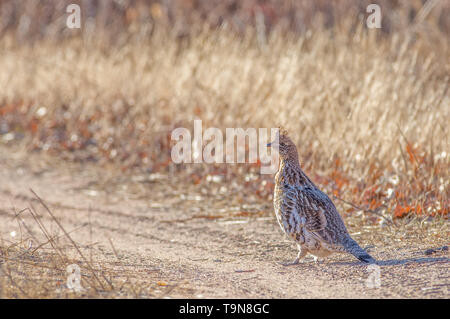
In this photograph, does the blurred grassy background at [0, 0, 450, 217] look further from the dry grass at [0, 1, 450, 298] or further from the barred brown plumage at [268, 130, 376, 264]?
the barred brown plumage at [268, 130, 376, 264]

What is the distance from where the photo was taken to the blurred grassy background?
7508 millimetres

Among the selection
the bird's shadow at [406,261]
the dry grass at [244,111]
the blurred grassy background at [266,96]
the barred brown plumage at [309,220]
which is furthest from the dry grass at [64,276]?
the blurred grassy background at [266,96]

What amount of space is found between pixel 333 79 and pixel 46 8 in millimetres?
10783

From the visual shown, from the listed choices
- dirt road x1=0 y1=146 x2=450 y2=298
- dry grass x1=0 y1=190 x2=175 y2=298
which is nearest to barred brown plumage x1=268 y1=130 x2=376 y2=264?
dirt road x1=0 y1=146 x2=450 y2=298

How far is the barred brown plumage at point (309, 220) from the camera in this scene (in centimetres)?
527

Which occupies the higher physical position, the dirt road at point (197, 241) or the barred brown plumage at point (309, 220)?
the barred brown plumage at point (309, 220)

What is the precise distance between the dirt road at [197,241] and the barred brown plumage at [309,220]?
0.17 m

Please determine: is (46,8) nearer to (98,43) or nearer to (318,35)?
(98,43)

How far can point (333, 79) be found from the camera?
29.1 feet

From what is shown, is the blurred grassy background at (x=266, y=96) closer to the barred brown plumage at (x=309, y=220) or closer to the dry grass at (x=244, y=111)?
the dry grass at (x=244, y=111)

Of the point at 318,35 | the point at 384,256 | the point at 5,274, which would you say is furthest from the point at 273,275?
the point at 318,35

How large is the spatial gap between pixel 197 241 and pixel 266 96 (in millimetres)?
3279

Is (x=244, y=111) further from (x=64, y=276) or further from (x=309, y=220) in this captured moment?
(x=64, y=276)

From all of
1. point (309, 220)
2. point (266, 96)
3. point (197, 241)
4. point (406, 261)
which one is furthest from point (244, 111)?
point (406, 261)
